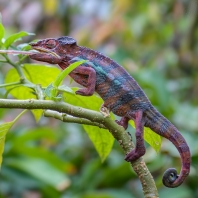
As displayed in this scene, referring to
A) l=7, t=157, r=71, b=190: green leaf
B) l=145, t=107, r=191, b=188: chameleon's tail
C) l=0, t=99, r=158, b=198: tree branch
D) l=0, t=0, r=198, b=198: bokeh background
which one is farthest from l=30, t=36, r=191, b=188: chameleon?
l=7, t=157, r=71, b=190: green leaf

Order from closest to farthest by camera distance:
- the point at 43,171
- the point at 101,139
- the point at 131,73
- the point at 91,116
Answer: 1. the point at 91,116
2. the point at 101,139
3. the point at 43,171
4. the point at 131,73

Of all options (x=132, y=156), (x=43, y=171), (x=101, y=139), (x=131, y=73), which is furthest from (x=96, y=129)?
(x=131, y=73)

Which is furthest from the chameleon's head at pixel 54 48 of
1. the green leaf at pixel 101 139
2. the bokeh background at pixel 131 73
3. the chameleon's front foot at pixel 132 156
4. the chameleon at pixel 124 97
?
the bokeh background at pixel 131 73

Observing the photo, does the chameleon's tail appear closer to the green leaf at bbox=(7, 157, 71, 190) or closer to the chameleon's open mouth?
the chameleon's open mouth

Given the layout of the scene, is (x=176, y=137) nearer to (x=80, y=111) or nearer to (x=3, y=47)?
(x=80, y=111)

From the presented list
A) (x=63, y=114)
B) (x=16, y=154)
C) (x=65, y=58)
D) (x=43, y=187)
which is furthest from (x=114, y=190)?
(x=63, y=114)

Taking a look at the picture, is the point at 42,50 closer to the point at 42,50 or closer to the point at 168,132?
the point at 42,50
